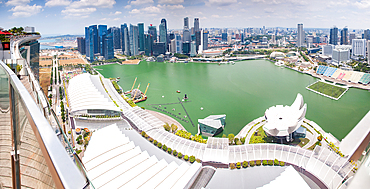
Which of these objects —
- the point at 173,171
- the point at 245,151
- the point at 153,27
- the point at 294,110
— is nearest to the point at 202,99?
the point at 294,110

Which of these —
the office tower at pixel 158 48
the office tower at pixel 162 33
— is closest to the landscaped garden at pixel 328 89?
the office tower at pixel 158 48

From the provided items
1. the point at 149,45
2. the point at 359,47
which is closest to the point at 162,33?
the point at 149,45

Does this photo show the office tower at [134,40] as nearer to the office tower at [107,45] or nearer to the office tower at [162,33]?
the office tower at [162,33]

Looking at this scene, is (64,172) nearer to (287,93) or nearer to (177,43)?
(287,93)

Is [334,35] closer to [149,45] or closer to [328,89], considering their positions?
[328,89]

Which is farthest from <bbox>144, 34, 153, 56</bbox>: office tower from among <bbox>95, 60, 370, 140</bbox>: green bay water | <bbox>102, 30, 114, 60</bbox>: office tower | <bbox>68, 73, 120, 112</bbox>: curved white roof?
<bbox>68, 73, 120, 112</bbox>: curved white roof

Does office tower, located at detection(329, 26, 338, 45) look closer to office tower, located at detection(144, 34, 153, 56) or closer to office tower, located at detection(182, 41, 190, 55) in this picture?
office tower, located at detection(182, 41, 190, 55)
